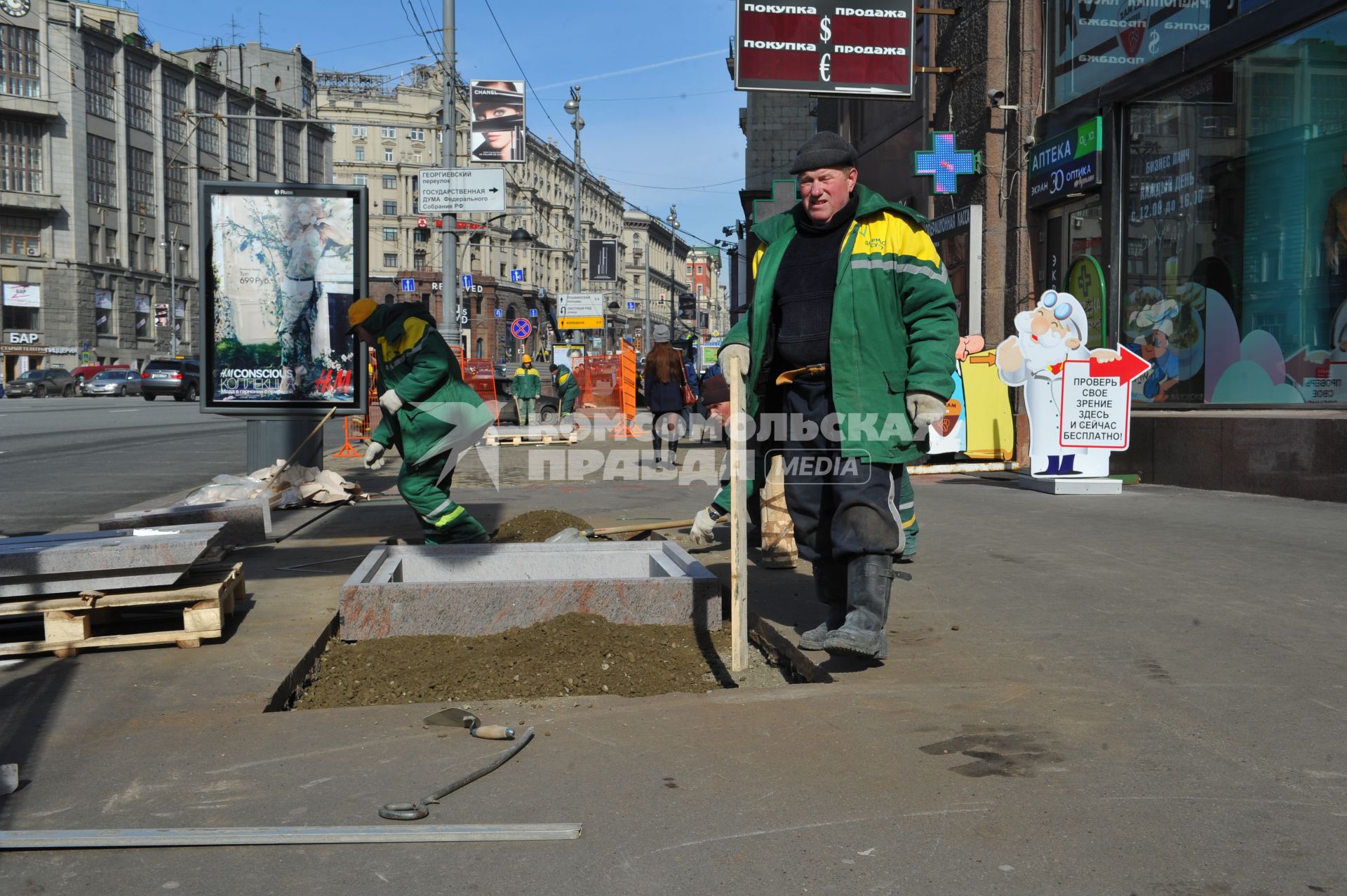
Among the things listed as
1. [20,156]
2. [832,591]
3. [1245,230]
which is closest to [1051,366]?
[1245,230]

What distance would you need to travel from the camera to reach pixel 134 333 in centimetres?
7438

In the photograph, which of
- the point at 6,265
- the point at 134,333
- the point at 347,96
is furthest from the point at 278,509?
the point at 347,96

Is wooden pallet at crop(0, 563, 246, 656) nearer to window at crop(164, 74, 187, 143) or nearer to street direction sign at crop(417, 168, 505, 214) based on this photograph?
street direction sign at crop(417, 168, 505, 214)

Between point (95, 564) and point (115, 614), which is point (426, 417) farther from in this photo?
point (95, 564)

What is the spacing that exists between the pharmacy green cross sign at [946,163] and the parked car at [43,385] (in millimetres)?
46382

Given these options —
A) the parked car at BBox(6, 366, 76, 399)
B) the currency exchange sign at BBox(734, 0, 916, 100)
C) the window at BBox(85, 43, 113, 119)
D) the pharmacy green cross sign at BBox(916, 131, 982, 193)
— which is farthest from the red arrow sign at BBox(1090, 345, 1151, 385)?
the window at BBox(85, 43, 113, 119)

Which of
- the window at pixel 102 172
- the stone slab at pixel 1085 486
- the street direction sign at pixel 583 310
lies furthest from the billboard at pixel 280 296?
the window at pixel 102 172

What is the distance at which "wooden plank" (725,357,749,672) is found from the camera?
14.2 feet

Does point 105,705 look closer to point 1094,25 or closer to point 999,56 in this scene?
point 1094,25

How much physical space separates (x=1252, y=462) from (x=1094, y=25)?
20.1ft

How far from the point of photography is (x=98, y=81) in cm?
7006

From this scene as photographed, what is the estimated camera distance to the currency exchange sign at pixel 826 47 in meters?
14.2

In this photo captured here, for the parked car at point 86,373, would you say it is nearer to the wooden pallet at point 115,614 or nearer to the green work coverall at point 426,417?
the green work coverall at point 426,417

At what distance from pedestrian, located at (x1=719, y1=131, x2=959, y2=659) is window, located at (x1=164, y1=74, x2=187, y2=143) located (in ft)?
262
